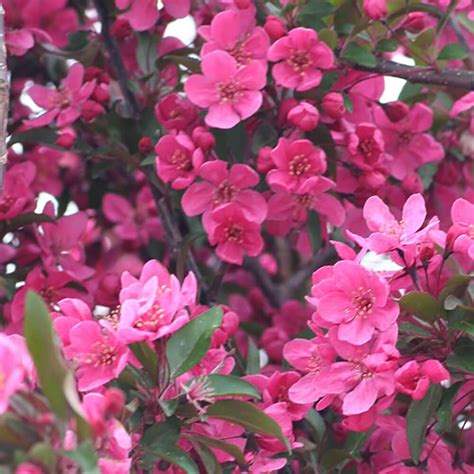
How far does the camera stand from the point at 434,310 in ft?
4.27

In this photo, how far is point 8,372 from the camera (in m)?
0.93

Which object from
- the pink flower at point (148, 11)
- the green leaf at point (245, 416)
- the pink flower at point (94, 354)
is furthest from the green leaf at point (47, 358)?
the pink flower at point (148, 11)

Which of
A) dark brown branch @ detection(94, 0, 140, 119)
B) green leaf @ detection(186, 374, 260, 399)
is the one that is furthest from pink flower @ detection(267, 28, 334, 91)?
green leaf @ detection(186, 374, 260, 399)

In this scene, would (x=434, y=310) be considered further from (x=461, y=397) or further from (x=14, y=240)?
(x=14, y=240)

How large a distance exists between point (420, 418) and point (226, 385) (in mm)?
265

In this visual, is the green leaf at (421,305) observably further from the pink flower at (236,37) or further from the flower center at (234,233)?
the pink flower at (236,37)

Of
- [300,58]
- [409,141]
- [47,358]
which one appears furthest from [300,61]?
[47,358]

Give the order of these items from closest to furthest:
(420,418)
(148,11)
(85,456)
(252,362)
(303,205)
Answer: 1. (85,456)
2. (420,418)
3. (252,362)
4. (303,205)
5. (148,11)

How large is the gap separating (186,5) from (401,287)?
63 centimetres

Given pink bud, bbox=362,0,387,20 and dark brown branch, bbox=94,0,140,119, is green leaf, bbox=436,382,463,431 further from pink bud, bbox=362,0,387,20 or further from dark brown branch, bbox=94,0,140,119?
dark brown branch, bbox=94,0,140,119

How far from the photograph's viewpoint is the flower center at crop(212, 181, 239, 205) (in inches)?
61.6

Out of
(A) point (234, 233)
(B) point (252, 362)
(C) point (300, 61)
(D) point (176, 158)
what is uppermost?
(C) point (300, 61)

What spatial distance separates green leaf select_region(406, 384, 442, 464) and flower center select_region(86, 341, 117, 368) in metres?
0.39

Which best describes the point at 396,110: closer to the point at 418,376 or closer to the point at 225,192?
the point at 225,192
